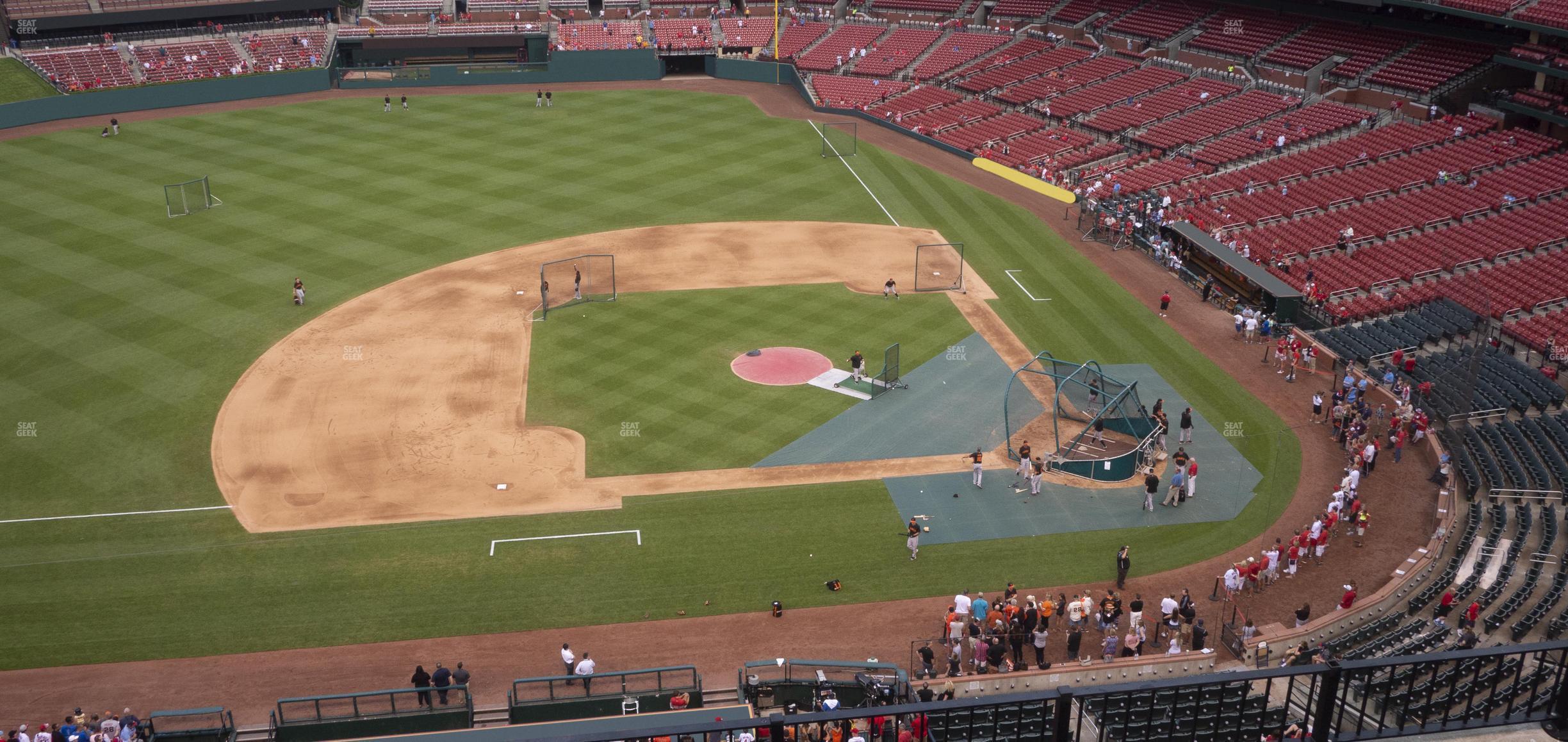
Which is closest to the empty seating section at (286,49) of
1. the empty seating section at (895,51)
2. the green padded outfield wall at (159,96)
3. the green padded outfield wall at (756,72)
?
the green padded outfield wall at (159,96)

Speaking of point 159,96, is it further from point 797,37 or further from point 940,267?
point 940,267

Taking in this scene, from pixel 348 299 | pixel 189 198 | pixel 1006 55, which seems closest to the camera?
pixel 348 299

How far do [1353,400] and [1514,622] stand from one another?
13360 mm

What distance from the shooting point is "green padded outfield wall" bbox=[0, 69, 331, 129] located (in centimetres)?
7494

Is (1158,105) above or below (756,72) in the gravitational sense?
below

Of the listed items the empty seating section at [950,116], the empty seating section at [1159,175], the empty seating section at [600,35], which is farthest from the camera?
the empty seating section at [600,35]

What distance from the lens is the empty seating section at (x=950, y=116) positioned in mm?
75312

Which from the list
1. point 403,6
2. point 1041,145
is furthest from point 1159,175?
point 403,6

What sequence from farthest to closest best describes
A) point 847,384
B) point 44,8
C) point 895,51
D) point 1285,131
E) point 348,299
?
point 895,51 < point 44,8 < point 1285,131 < point 348,299 < point 847,384

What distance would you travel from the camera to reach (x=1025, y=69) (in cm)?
8162

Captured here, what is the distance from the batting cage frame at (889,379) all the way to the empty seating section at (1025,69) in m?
42.8

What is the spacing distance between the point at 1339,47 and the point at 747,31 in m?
45.7

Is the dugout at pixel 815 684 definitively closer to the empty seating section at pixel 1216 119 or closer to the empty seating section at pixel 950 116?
the empty seating section at pixel 1216 119

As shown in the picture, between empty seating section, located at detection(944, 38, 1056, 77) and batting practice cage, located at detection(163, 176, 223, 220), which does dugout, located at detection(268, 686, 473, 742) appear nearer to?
batting practice cage, located at detection(163, 176, 223, 220)
